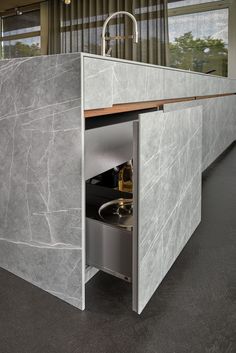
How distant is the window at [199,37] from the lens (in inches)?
171

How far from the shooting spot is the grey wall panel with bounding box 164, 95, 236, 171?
233 cm

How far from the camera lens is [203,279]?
41.7 inches

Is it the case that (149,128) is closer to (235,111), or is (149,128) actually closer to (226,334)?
(226,334)

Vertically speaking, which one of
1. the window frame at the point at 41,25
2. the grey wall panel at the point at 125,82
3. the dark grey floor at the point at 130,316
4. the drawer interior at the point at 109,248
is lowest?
the dark grey floor at the point at 130,316

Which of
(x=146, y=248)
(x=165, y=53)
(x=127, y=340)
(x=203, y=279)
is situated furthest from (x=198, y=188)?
(x=165, y=53)

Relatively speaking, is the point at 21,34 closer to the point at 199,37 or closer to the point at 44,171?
the point at 199,37

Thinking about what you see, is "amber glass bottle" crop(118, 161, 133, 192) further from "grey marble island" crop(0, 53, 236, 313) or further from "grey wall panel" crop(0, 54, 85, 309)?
"grey wall panel" crop(0, 54, 85, 309)

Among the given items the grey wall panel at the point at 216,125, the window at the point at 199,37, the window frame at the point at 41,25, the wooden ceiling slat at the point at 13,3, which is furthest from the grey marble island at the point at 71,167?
the window frame at the point at 41,25

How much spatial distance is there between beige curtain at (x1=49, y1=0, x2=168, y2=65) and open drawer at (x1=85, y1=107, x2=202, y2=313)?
12.0ft

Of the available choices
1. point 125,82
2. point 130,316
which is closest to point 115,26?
point 125,82

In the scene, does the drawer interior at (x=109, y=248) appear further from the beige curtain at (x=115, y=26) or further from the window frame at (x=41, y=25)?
the window frame at (x=41, y=25)

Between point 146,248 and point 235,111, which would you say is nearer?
point 146,248

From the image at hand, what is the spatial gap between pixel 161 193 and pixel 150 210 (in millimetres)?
96

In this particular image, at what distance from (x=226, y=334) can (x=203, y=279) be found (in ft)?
0.86
